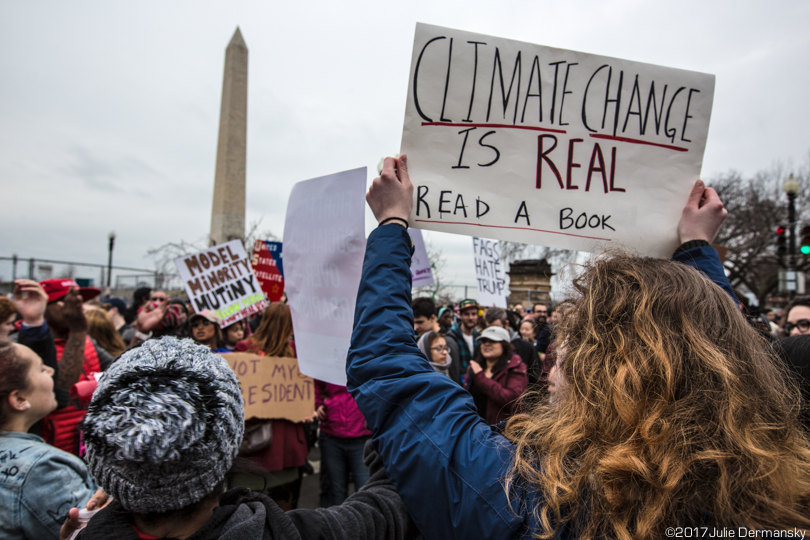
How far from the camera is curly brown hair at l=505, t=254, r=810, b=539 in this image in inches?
30.2

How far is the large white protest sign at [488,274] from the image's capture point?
274 inches

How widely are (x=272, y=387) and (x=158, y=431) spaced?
2.38m

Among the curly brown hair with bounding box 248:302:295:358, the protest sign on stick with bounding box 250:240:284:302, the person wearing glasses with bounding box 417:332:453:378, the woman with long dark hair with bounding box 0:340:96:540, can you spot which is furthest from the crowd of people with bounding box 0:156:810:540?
the protest sign on stick with bounding box 250:240:284:302

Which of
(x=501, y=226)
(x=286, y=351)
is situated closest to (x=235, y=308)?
(x=286, y=351)

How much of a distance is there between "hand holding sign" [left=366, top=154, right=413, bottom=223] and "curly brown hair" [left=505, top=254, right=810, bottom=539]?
2.15ft

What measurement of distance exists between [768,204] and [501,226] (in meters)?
28.6

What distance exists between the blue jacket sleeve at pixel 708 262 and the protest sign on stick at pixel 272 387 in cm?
258

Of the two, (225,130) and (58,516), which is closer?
(58,516)

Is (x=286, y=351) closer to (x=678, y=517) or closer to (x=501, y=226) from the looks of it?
(x=501, y=226)

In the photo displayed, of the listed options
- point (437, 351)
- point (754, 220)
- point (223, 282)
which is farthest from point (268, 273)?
point (754, 220)

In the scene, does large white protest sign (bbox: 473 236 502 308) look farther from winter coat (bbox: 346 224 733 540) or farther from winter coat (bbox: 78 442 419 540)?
winter coat (bbox: 346 224 733 540)

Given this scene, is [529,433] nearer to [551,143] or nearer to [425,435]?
[425,435]

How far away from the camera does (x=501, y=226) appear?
5.56 ft

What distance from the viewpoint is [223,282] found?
4.55m
